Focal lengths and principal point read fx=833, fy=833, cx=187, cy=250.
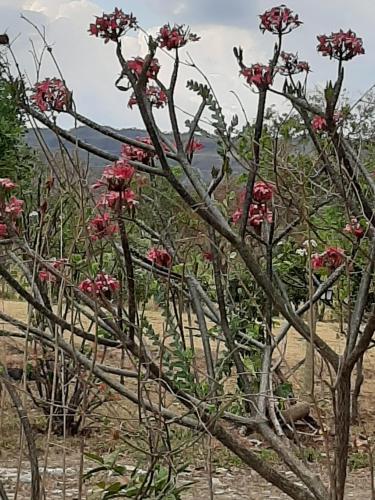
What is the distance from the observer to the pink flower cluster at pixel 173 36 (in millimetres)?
2014

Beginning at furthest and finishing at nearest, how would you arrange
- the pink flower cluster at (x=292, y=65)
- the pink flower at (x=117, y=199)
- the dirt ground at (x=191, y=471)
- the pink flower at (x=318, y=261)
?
the dirt ground at (x=191, y=471) → the pink flower cluster at (x=292, y=65) → the pink flower at (x=318, y=261) → the pink flower at (x=117, y=199)

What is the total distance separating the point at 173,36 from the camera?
79.3 inches

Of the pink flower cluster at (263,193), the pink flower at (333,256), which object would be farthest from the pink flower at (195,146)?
the pink flower at (333,256)

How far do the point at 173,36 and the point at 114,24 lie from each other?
0.50 ft

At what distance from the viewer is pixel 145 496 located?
5.79 feet

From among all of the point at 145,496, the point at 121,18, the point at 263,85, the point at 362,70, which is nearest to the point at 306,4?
the point at 362,70

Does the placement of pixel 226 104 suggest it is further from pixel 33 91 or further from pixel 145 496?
pixel 145 496

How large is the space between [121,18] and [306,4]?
23.4 inches

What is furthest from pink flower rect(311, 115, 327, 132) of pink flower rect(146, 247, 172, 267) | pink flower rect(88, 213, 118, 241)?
pink flower rect(88, 213, 118, 241)

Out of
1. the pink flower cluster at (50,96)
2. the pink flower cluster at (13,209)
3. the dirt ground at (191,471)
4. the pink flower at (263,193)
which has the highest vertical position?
the pink flower cluster at (50,96)

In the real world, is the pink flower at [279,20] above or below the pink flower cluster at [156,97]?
above

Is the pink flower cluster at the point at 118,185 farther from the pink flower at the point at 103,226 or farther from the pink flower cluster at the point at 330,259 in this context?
the pink flower cluster at the point at 330,259

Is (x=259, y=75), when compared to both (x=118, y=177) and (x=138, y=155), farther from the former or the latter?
(x=118, y=177)

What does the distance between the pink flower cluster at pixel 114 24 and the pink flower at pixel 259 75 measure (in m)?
0.30
